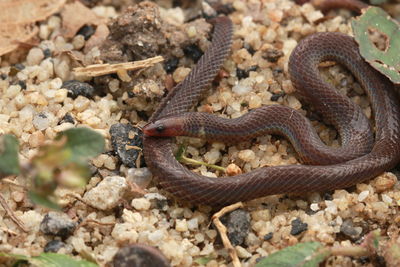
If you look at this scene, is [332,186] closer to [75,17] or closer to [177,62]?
[177,62]

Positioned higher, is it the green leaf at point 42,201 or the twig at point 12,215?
the green leaf at point 42,201

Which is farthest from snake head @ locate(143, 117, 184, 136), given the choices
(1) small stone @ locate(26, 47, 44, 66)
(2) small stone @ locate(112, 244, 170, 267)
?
(1) small stone @ locate(26, 47, 44, 66)

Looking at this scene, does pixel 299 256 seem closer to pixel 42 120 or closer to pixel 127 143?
pixel 127 143

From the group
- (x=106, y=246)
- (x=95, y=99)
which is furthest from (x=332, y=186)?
(x=95, y=99)

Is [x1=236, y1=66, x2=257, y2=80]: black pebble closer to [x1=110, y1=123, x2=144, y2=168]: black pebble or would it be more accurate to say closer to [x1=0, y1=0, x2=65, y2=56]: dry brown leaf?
[x1=110, y1=123, x2=144, y2=168]: black pebble

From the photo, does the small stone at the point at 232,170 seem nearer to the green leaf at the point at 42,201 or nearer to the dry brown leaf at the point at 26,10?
the green leaf at the point at 42,201

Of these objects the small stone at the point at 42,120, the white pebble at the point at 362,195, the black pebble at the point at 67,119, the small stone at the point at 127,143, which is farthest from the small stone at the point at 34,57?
the white pebble at the point at 362,195
